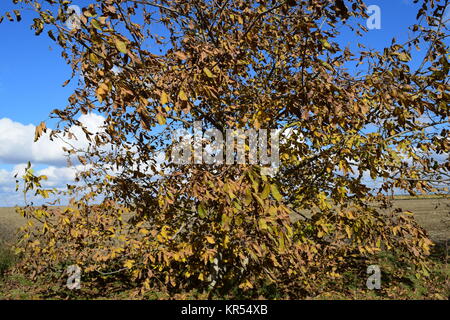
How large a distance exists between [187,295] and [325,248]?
332 cm

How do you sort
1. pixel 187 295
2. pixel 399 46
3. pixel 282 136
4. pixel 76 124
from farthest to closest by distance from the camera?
pixel 187 295, pixel 282 136, pixel 399 46, pixel 76 124

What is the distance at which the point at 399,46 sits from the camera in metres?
4.77

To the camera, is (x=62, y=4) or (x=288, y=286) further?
(x=288, y=286)

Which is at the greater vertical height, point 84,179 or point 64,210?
point 84,179

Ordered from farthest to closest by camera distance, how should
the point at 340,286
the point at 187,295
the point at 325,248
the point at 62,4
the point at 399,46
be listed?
the point at 340,286 → the point at 187,295 → the point at 325,248 → the point at 399,46 → the point at 62,4

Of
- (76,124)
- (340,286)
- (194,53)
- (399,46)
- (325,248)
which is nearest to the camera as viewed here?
(194,53)

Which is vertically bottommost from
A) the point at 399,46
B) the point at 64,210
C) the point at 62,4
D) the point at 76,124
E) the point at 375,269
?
the point at 375,269

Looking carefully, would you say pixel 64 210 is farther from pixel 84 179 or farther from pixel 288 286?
pixel 288 286

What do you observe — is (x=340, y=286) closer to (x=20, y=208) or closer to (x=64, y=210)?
(x=64, y=210)

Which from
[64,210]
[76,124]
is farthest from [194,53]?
[64,210]

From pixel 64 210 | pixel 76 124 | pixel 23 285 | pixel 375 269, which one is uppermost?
→ pixel 76 124

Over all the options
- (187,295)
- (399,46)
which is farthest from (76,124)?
(399,46)

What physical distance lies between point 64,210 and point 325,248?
446cm
